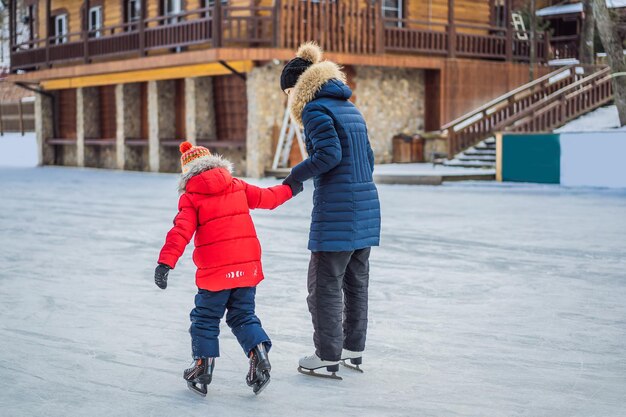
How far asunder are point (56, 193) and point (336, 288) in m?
15.8

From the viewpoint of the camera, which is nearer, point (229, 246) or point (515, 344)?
point (229, 246)

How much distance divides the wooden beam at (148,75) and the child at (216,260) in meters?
19.6

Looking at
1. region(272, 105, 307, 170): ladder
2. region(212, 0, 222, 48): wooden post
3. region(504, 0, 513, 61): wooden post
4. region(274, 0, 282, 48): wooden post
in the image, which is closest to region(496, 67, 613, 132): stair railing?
region(504, 0, 513, 61): wooden post

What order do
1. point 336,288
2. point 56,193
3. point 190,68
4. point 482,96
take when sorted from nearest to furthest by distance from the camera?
1. point 336,288
2. point 56,193
3. point 190,68
4. point 482,96

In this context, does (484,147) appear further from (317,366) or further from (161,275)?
(161,275)

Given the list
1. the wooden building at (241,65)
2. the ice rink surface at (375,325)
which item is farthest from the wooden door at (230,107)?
the ice rink surface at (375,325)

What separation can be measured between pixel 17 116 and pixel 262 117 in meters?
20.6

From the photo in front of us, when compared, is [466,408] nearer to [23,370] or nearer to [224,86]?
[23,370]

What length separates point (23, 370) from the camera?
17.1 ft

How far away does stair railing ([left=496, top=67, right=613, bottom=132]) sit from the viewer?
24469 mm

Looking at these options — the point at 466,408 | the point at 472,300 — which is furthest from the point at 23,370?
the point at 472,300

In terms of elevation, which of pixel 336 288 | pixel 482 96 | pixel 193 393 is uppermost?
pixel 482 96

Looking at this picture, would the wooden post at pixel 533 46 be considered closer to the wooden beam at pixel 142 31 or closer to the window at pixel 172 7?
the window at pixel 172 7

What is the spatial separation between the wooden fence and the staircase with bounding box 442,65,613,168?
2060 cm
